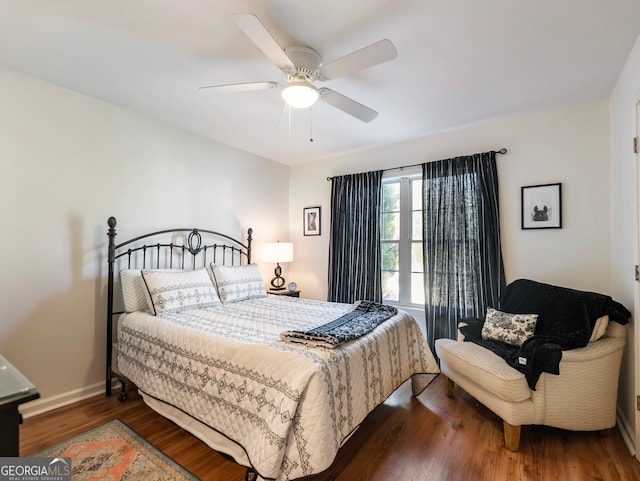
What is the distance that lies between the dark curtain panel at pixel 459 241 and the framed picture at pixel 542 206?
0.81ft

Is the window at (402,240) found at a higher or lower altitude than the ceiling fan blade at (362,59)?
lower

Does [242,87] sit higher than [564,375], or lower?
higher

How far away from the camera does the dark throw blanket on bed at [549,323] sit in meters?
1.95

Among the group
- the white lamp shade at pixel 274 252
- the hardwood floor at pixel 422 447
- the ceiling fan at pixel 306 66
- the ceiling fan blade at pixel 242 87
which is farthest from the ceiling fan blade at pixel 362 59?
the white lamp shade at pixel 274 252

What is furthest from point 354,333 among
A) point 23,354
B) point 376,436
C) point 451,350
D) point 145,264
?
point 23,354

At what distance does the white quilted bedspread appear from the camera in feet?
4.75

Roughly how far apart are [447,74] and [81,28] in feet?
7.75

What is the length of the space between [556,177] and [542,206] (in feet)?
0.91

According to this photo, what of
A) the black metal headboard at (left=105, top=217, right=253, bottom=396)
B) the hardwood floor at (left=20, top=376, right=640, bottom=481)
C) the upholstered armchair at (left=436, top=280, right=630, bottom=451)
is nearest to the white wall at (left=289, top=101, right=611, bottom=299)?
the upholstered armchair at (left=436, top=280, right=630, bottom=451)

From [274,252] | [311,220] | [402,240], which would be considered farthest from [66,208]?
[402,240]

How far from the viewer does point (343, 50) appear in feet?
6.45

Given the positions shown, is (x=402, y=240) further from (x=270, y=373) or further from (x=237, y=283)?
(x=270, y=373)

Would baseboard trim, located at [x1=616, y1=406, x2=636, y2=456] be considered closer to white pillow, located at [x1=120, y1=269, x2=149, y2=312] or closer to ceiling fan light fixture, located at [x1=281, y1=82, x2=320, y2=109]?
ceiling fan light fixture, located at [x1=281, y1=82, x2=320, y2=109]

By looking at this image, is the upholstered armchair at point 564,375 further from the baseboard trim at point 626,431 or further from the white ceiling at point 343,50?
the white ceiling at point 343,50
